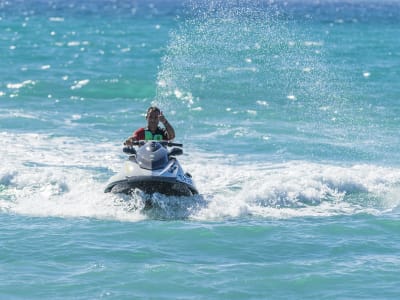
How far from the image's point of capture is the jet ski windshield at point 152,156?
1274 centimetres

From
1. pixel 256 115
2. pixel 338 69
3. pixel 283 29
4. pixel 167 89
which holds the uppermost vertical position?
pixel 283 29

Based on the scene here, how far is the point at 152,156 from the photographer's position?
12828mm

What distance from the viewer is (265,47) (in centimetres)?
3459

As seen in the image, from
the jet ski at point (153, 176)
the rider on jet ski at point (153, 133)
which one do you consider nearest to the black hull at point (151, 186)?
the jet ski at point (153, 176)

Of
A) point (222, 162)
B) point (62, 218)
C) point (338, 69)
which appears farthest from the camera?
point (338, 69)

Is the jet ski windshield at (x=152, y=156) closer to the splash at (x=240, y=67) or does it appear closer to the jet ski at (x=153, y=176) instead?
the jet ski at (x=153, y=176)

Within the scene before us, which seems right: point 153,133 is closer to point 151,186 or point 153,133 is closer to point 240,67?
point 151,186

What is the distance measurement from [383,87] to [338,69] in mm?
3935

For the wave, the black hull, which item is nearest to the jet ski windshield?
the black hull

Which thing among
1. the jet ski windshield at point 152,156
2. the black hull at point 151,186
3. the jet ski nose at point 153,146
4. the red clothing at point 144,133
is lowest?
the black hull at point 151,186

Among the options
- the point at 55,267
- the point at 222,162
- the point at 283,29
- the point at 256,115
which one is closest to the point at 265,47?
the point at 283,29

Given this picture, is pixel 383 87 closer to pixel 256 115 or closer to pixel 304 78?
pixel 304 78

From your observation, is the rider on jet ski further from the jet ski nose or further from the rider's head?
the jet ski nose

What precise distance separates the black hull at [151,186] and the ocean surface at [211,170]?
13 centimetres
